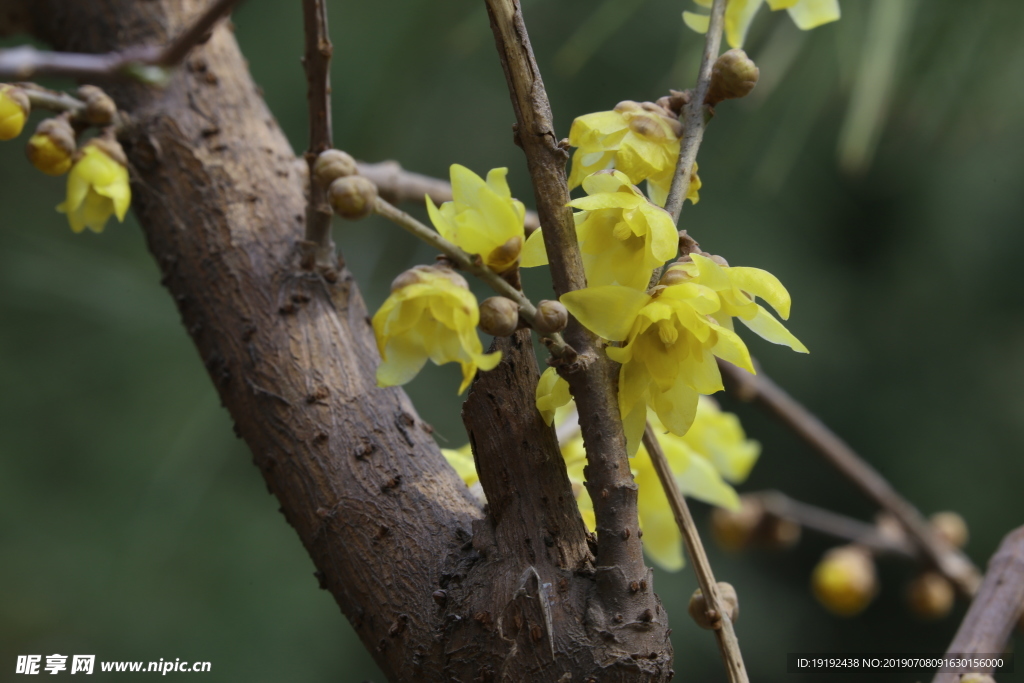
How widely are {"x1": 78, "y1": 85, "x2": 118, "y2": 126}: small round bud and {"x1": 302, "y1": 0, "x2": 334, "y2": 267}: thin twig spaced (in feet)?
0.42

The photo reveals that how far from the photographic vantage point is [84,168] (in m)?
0.40

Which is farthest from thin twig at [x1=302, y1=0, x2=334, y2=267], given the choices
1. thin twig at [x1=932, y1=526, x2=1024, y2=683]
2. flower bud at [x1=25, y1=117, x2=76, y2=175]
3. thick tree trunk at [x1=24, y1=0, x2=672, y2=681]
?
thin twig at [x1=932, y1=526, x2=1024, y2=683]

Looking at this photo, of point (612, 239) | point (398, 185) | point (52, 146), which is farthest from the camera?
point (398, 185)

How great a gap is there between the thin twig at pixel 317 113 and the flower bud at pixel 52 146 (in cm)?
12

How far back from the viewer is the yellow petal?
0.80 ft

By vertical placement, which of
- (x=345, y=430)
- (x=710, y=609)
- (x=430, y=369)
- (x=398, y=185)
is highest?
(x=430, y=369)

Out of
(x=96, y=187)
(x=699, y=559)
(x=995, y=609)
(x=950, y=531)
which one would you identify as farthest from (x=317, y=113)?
(x=950, y=531)

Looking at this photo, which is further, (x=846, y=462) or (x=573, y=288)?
(x=846, y=462)

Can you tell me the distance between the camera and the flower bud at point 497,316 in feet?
0.75

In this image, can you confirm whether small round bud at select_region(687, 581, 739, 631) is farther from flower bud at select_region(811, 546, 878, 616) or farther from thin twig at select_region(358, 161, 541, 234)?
flower bud at select_region(811, 546, 878, 616)

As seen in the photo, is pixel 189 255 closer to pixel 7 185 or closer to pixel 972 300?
pixel 7 185

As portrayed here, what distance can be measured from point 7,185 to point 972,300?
1.93 meters

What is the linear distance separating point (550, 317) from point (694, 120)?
116 mm

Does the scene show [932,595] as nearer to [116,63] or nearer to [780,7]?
[780,7]
